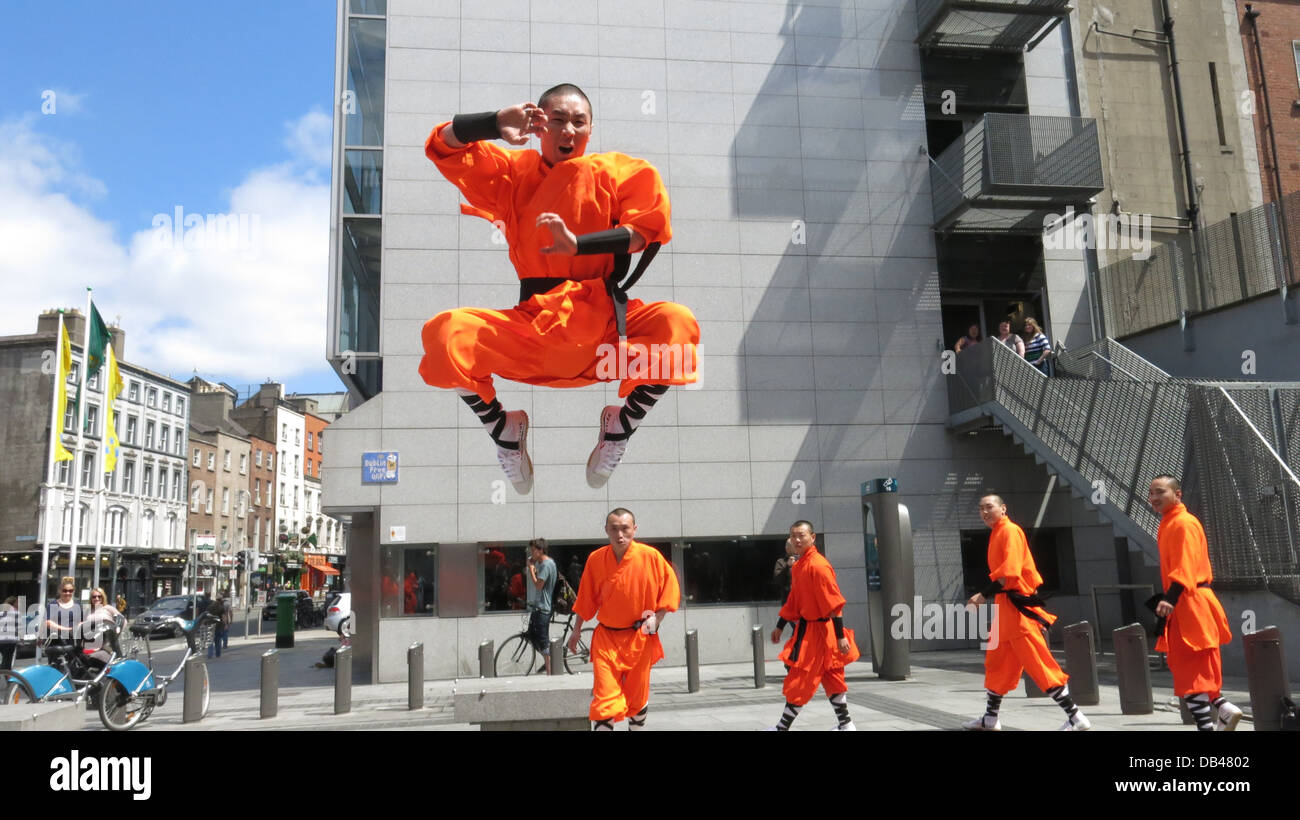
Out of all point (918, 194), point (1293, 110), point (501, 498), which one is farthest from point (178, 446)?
point (1293, 110)

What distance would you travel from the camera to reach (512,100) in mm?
17609

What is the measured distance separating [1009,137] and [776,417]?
6.85 meters

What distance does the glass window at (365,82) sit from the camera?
17.2 m

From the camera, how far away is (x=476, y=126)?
15.0ft

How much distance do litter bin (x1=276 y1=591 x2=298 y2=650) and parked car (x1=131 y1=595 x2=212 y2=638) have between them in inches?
241

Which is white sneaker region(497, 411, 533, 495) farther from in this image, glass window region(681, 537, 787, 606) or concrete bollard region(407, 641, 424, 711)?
glass window region(681, 537, 787, 606)

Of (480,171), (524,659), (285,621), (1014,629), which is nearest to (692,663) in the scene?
(524,659)

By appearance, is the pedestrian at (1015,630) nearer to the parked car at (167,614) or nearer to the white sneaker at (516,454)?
the white sneaker at (516,454)

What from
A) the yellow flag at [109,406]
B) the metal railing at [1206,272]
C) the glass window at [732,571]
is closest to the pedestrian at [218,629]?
the yellow flag at [109,406]

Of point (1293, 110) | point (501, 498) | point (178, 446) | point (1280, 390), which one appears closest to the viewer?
point (1280, 390)

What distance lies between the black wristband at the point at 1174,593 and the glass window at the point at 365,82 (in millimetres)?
14706

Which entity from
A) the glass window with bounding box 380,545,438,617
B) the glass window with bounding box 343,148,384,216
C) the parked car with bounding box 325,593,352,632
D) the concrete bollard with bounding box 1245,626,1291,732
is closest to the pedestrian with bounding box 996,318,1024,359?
the concrete bollard with bounding box 1245,626,1291,732
